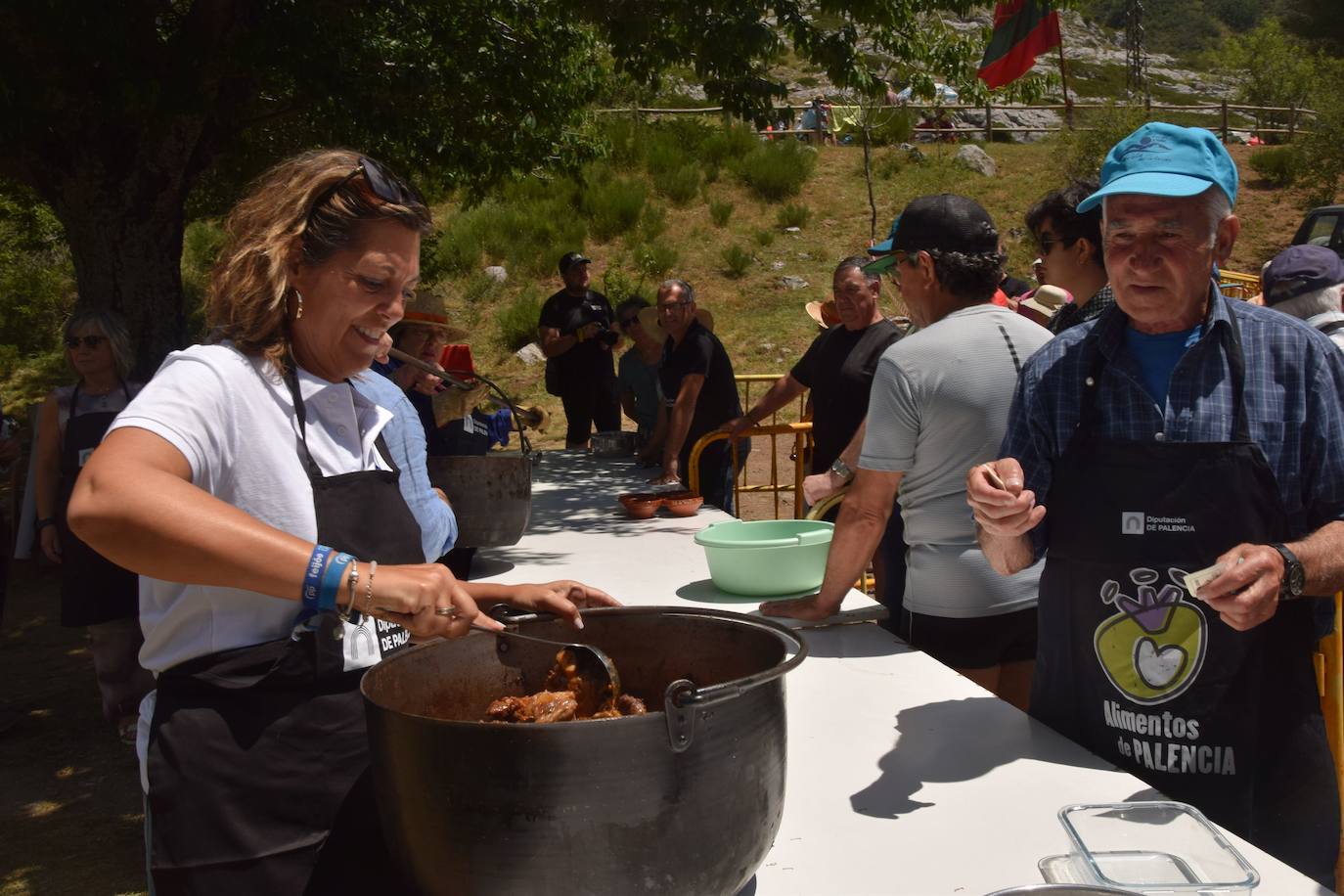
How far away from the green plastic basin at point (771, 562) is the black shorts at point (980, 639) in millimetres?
334

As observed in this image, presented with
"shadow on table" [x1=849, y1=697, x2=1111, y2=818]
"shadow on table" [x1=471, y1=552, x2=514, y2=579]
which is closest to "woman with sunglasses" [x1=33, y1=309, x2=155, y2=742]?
"shadow on table" [x1=471, y1=552, x2=514, y2=579]

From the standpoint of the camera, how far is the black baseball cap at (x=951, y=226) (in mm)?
2674

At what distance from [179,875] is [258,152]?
8.47 meters

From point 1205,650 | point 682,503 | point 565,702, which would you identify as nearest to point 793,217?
point 682,503

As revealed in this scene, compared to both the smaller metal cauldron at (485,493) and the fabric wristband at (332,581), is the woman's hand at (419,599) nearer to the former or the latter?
the fabric wristband at (332,581)

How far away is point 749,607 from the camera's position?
2.84 m

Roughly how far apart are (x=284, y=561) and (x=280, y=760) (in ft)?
1.16

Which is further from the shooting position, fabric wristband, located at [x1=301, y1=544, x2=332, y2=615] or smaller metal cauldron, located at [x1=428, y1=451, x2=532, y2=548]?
smaller metal cauldron, located at [x1=428, y1=451, x2=532, y2=548]

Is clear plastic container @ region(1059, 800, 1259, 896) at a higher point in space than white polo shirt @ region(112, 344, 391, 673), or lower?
lower

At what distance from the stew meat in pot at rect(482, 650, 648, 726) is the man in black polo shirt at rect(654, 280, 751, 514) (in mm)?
3856

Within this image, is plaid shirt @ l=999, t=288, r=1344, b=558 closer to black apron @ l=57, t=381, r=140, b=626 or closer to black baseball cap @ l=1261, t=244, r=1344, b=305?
black baseball cap @ l=1261, t=244, r=1344, b=305

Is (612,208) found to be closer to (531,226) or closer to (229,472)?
(531,226)

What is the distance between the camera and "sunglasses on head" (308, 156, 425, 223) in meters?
1.49

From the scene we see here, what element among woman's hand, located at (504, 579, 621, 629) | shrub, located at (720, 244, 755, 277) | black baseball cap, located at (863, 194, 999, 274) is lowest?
woman's hand, located at (504, 579, 621, 629)
